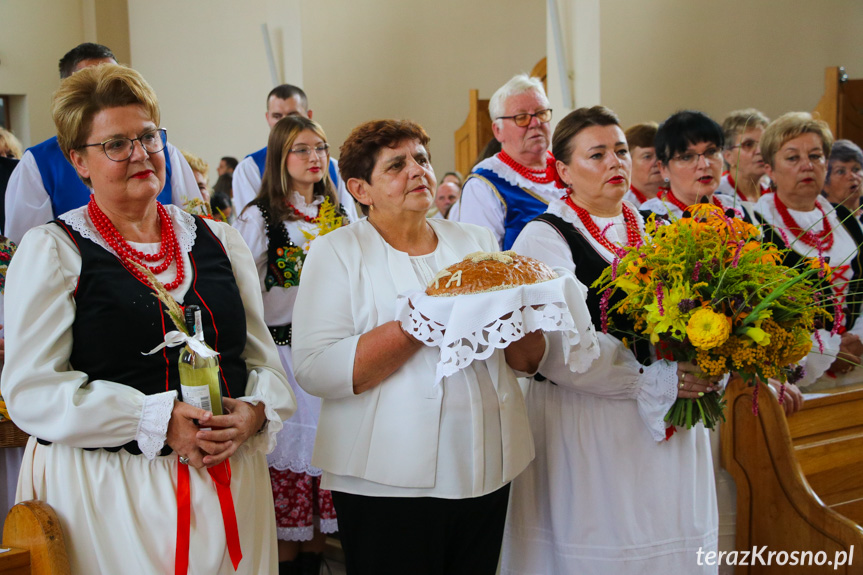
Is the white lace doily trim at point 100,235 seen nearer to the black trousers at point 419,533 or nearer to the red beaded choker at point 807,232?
the black trousers at point 419,533

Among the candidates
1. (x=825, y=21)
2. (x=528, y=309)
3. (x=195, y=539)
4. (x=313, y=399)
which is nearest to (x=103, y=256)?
(x=195, y=539)

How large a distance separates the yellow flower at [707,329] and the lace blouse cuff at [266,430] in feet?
3.54

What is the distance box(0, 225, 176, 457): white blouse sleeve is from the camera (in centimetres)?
179

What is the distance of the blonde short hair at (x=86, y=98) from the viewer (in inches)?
78.1

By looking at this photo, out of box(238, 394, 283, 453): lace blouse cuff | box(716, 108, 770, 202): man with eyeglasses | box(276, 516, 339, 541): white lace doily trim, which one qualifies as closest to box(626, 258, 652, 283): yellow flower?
box(238, 394, 283, 453): lace blouse cuff

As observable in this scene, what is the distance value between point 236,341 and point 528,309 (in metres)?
0.73

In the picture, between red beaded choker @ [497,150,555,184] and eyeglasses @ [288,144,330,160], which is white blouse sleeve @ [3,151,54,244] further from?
red beaded choker @ [497,150,555,184]

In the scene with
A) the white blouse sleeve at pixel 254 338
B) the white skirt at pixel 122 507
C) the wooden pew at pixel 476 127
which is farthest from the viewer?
the wooden pew at pixel 476 127

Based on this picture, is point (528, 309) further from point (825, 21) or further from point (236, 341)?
point (825, 21)

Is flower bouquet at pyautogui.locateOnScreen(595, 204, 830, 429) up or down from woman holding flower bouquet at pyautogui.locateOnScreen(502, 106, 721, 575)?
up

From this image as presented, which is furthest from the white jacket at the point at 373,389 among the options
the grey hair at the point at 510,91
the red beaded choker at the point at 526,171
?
the grey hair at the point at 510,91

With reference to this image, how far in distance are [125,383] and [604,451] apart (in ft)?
4.57

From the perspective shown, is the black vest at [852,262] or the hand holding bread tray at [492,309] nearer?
the hand holding bread tray at [492,309]

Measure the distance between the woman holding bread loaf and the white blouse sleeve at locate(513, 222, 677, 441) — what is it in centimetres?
12
